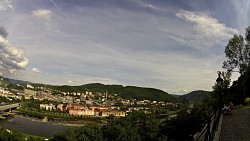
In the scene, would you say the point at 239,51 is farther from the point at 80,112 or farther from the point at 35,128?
the point at 80,112

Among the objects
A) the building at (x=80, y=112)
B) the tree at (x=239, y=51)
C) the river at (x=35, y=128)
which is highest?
the tree at (x=239, y=51)

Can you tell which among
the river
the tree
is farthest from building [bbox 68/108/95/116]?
the tree

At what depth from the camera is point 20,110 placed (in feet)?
334

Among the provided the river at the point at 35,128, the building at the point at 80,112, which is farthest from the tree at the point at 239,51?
the building at the point at 80,112

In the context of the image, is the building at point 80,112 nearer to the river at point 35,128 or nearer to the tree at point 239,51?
the river at point 35,128

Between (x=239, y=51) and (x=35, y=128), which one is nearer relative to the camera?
(x=239, y=51)

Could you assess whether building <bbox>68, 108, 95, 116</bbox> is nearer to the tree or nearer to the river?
the river

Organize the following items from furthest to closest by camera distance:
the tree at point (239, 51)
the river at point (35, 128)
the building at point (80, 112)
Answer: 1. the building at point (80, 112)
2. the river at point (35, 128)
3. the tree at point (239, 51)

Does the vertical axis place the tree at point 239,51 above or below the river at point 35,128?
above

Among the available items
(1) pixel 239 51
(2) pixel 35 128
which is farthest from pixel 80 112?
(1) pixel 239 51

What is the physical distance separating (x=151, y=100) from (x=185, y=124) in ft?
466

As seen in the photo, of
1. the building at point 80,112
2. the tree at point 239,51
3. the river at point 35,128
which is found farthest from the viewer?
the building at point 80,112

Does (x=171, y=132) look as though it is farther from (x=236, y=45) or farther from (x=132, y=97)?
(x=132, y=97)

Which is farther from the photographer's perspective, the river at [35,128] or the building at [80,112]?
the building at [80,112]
